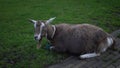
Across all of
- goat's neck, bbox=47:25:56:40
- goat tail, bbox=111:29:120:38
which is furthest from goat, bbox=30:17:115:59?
goat tail, bbox=111:29:120:38

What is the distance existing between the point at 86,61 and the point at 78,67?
1.32ft

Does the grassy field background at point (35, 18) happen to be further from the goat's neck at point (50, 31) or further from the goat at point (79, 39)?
the goat's neck at point (50, 31)

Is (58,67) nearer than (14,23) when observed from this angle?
Yes

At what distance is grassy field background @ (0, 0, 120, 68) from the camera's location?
620 centimetres

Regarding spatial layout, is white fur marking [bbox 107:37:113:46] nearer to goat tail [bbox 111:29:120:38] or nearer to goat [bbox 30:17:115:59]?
goat [bbox 30:17:115:59]

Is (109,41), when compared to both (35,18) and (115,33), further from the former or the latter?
(35,18)

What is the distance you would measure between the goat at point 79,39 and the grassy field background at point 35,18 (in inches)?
14.8

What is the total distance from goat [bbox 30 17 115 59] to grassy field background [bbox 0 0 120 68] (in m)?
0.38

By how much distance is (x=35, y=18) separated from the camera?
31.1 ft

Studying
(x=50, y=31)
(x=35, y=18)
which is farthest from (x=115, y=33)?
(x=35, y=18)

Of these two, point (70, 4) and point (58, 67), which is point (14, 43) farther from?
point (70, 4)

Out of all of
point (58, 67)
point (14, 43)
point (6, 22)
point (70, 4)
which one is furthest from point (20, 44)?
point (70, 4)

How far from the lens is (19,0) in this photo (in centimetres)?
1285

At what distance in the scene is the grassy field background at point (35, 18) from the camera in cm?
620
